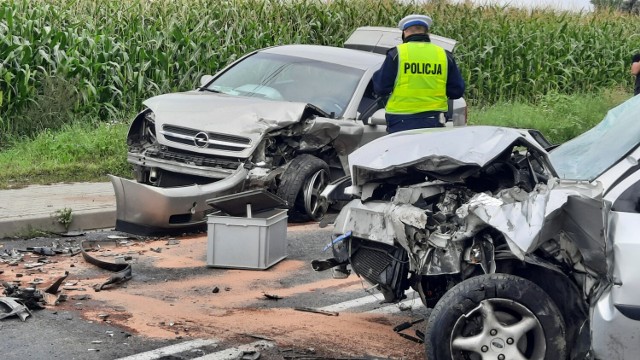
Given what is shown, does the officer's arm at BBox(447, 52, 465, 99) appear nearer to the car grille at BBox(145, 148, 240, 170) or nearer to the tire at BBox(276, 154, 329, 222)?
the tire at BBox(276, 154, 329, 222)

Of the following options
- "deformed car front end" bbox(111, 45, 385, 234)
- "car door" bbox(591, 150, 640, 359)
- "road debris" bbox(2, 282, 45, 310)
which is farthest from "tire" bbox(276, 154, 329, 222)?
"car door" bbox(591, 150, 640, 359)

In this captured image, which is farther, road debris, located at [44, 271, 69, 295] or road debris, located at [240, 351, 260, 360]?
road debris, located at [44, 271, 69, 295]

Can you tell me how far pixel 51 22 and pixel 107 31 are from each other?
80 centimetres

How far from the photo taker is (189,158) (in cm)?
1038

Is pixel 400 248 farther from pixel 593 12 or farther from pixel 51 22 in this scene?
pixel 593 12

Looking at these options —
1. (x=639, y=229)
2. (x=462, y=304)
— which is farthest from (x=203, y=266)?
(x=639, y=229)

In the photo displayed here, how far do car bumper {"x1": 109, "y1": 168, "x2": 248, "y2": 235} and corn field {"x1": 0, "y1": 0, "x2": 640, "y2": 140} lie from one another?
5.30m

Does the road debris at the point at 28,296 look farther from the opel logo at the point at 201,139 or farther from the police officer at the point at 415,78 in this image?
the police officer at the point at 415,78

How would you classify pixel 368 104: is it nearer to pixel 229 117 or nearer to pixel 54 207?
pixel 229 117

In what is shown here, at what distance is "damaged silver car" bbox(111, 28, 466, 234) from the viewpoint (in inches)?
372

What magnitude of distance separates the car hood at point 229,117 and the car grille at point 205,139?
1 cm

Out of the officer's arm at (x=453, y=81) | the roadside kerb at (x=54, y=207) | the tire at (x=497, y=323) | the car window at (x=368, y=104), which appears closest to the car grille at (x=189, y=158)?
the roadside kerb at (x=54, y=207)

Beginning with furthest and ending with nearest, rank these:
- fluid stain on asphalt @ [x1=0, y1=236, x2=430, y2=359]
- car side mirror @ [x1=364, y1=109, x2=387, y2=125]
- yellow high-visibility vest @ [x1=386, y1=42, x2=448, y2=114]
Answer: car side mirror @ [x1=364, y1=109, x2=387, y2=125] → yellow high-visibility vest @ [x1=386, y1=42, x2=448, y2=114] → fluid stain on asphalt @ [x1=0, y1=236, x2=430, y2=359]

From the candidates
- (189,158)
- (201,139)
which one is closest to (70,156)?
(189,158)
